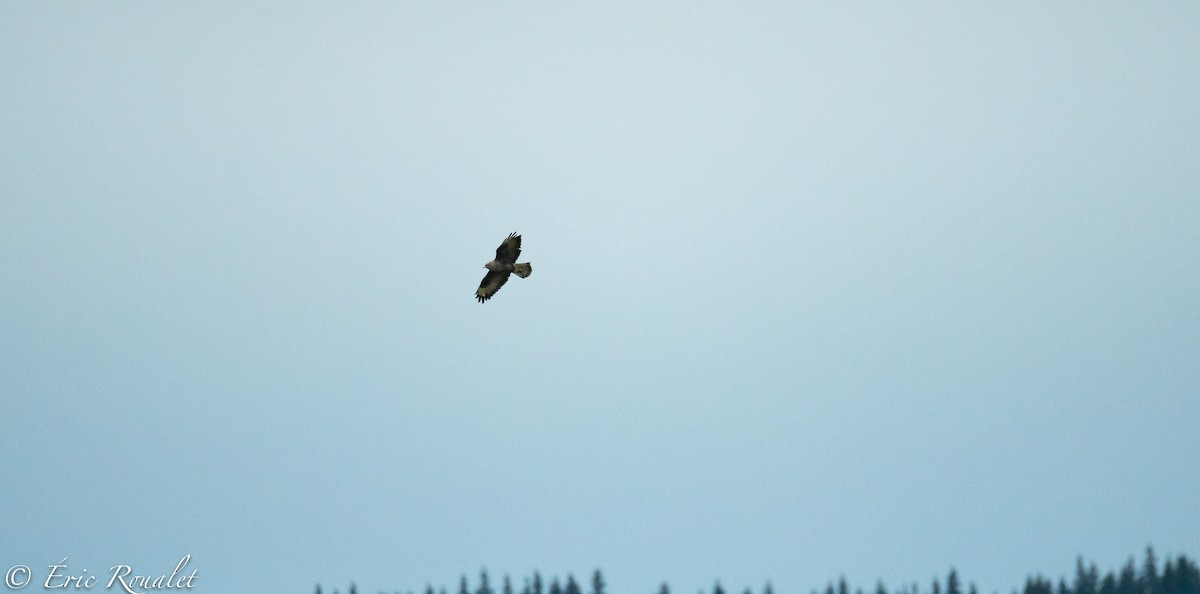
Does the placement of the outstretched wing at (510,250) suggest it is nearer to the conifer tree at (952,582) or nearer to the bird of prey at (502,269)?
the bird of prey at (502,269)

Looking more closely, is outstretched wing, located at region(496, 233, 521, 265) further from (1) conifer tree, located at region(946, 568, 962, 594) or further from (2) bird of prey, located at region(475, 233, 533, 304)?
(1) conifer tree, located at region(946, 568, 962, 594)

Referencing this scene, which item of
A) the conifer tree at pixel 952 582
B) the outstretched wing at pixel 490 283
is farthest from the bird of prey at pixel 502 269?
the conifer tree at pixel 952 582

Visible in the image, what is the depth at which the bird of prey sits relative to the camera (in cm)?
7206

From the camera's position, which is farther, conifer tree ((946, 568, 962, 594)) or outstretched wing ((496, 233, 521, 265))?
conifer tree ((946, 568, 962, 594))

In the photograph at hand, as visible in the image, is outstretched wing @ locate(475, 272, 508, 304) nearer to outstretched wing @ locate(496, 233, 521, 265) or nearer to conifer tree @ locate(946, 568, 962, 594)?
outstretched wing @ locate(496, 233, 521, 265)

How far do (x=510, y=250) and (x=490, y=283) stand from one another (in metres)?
1.54

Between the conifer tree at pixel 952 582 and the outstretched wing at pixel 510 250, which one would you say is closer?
the outstretched wing at pixel 510 250

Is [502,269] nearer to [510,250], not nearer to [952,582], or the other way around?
[510,250]

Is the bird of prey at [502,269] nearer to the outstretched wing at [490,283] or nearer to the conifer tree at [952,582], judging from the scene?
the outstretched wing at [490,283]

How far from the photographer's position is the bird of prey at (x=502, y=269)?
236ft

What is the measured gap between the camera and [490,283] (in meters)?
72.7

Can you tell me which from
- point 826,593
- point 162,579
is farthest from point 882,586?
point 162,579

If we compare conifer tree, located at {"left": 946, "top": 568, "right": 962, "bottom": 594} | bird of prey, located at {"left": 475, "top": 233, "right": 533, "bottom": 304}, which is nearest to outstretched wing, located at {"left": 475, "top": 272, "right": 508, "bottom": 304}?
bird of prey, located at {"left": 475, "top": 233, "right": 533, "bottom": 304}

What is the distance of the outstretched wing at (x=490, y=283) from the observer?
72.2 metres
